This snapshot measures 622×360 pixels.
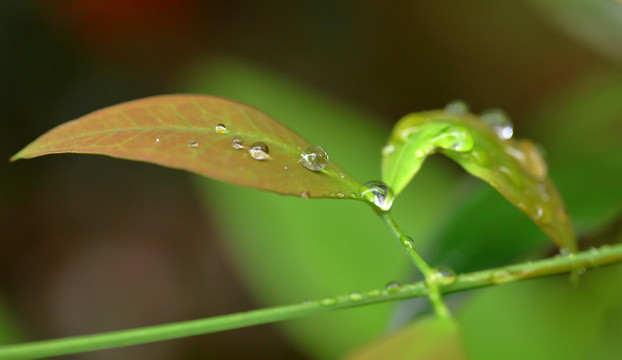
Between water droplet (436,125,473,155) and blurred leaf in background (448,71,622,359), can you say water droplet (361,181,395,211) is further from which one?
blurred leaf in background (448,71,622,359)

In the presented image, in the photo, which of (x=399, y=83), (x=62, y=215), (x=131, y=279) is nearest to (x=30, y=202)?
(x=62, y=215)

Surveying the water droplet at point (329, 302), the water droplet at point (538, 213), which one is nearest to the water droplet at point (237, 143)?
the water droplet at point (329, 302)

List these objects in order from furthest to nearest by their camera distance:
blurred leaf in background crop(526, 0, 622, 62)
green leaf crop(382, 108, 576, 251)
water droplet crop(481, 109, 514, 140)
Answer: blurred leaf in background crop(526, 0, 622, 62) → water droplet crop(481, 109, 514, 140) → green leaf crop(382, 108, 576, 251)

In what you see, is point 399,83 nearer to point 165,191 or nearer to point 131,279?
point 165,191

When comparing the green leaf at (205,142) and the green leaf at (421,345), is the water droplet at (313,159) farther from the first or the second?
the green leaf at (421,345)

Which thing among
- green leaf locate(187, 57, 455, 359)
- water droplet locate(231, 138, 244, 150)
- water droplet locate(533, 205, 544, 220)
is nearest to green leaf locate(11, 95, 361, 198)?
water droplet locate(231, 138, 244, 150)

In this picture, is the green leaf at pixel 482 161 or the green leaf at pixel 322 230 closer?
the green leaf at pixel 482 161

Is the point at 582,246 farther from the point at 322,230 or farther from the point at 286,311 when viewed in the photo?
the point at 286,311
